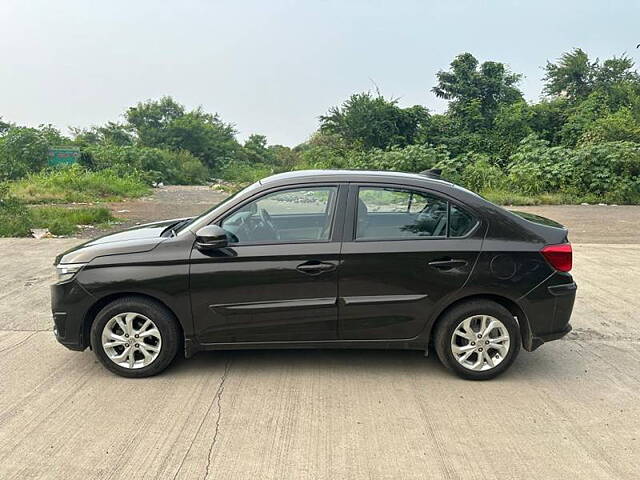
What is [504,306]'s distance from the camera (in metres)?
4.23

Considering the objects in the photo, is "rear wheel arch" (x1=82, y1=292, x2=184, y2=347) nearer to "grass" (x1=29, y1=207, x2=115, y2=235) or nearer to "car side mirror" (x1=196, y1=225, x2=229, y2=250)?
"car side mirror" (x1=196, y1=225, x2=229, y2=250)

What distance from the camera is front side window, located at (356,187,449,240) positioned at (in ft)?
13.7

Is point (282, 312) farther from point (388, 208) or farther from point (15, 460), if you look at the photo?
point (15, 460)

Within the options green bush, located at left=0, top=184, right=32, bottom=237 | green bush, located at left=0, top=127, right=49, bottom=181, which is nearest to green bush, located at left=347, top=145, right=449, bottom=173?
green bush, located at left=0, top=184, right=32, bottom=237

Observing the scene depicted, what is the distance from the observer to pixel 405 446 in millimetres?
3252

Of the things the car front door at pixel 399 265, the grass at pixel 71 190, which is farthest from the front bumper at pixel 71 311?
the grass at pixel 71 190

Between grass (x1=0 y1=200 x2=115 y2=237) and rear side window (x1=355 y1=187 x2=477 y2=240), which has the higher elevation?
rear side window (x1=355 y1=187 x2=477 y2=240)

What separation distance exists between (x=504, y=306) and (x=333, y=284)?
142 cm

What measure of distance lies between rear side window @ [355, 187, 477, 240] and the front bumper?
223 centimetres

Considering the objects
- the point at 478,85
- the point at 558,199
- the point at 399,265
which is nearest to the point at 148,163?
the point at 478,85

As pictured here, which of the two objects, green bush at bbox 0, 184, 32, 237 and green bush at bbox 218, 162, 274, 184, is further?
green bush at bbox 218, 162, 274, 184

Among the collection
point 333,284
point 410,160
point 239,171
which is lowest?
point 239,171

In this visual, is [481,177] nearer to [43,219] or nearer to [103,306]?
[43,219]

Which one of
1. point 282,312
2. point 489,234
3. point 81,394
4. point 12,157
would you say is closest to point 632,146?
point 489,234
